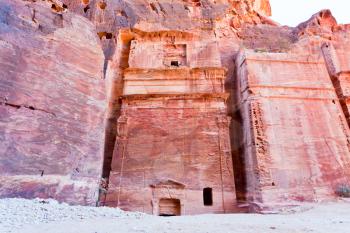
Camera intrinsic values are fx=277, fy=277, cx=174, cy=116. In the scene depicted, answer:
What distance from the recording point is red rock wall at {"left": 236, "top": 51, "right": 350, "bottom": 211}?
31.3ft

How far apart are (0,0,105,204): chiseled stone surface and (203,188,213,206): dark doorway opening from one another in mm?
3728

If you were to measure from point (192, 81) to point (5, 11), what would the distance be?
719 centimetres

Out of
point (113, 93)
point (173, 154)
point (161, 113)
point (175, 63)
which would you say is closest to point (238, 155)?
point (173, 154)

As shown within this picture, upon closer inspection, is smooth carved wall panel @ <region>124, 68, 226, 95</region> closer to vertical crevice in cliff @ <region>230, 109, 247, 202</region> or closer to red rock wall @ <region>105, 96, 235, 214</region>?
red rock wall @ <region>105, 96, 235, 214</region>

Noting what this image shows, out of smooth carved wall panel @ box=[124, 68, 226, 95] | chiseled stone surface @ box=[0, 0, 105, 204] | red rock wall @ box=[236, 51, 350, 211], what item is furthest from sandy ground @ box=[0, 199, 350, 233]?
smooth carved wall panel @ box=[124, 68, 226, 95]

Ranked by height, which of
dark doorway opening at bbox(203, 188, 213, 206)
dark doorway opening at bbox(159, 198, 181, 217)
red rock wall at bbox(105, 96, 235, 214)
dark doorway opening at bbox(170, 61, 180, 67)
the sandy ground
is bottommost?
the sandy ground

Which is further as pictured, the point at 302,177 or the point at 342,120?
the point at 342,120

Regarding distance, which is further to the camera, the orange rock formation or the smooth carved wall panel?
the smooth carved wall panel

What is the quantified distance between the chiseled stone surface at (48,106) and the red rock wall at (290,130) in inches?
222

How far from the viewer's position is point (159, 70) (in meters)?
12.3

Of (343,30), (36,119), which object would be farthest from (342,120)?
(36,119)

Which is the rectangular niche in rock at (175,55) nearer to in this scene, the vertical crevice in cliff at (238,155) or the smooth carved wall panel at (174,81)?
the smooth carved wall panel at (174,81)

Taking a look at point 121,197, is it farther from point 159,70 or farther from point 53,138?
point 159,70

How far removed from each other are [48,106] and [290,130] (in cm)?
859
